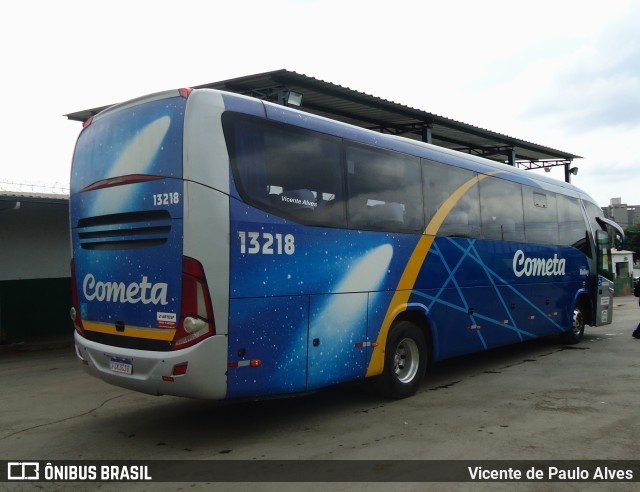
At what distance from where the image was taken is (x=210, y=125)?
534cm

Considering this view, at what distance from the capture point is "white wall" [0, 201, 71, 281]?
1433cm

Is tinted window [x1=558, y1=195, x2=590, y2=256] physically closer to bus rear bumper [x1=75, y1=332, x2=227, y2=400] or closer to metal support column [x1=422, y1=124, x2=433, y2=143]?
metal support column [x1=422, y1=124, x2=433, y2=143]

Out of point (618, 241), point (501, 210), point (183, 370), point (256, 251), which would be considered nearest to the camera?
point (183, 370)

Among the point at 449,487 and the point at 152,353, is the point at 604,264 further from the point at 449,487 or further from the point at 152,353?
the point at 152,353

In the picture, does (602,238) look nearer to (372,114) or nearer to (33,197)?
(372,114)

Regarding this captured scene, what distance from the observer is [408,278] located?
745 centimetres

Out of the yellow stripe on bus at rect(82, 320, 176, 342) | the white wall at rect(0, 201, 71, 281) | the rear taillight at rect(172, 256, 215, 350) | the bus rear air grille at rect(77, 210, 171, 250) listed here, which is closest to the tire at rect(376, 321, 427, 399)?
the rear taillight at rect(172, 256, 215, 350)

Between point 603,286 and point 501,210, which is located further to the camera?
point 603,286

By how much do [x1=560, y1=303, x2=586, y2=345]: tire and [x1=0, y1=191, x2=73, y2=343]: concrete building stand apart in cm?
1248

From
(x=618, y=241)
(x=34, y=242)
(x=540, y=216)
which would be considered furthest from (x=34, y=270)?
(x=618, y=241)

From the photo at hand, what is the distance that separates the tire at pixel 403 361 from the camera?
7207 millimetres

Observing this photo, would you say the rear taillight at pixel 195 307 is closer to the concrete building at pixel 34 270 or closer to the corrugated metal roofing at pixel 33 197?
the corrugated metal roofing at pixel 33 197

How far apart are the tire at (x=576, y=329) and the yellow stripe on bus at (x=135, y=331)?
9812mm

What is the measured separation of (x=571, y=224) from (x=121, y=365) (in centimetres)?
1003
